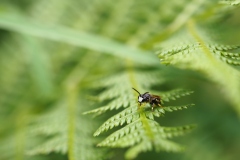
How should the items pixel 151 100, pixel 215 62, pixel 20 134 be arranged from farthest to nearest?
1. pixel 20 134
2. pixel 151 100
3. pixel 215 62

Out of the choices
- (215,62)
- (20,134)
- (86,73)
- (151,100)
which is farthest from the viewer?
(86,73)

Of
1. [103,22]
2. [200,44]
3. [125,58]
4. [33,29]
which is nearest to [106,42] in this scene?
[125,58]

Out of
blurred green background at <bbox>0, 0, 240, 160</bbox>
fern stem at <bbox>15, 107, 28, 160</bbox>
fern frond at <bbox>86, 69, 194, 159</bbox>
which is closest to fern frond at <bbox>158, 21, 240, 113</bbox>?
fern frond at <bbox>86, 69, 194, 159</bbox>

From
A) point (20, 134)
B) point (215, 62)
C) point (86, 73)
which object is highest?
point (86, 73)

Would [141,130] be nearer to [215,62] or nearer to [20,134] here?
[215,62]

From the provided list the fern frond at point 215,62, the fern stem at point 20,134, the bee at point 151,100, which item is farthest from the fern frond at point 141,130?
the fern stem at point 20,134

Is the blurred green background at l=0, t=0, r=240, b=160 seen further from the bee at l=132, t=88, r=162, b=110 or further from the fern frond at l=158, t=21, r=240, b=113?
the fern frond at l=158, t=21, r=240, b=113

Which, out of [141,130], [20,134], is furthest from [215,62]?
[20,134]

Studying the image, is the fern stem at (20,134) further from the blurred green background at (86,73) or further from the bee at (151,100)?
the bee at (151,100)

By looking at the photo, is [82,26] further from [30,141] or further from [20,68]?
[30,141]
